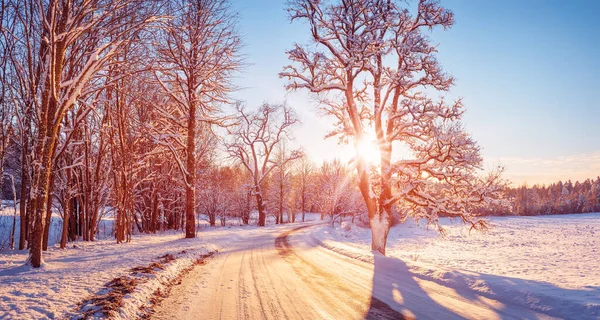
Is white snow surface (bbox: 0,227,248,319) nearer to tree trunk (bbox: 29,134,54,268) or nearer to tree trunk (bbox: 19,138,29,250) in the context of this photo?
tree trunk (bbox: 29,134,54,268)

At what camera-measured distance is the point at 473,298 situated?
238 inches

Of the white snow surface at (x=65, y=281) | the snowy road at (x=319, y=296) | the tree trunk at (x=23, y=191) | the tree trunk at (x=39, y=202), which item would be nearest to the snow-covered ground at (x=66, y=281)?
the white snow surface at (x=65, y=281)

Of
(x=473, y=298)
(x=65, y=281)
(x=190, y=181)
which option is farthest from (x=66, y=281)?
(x=190, y=181)

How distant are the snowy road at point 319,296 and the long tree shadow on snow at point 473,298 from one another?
17mm

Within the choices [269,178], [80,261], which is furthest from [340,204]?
[80,261]

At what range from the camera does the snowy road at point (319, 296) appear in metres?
5.05

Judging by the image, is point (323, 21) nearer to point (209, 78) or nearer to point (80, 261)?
point (209, 78)

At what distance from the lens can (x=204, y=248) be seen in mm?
12641

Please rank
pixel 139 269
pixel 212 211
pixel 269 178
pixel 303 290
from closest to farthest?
pixel 303 290, pixel 139 269, pixel 212 211, pixel 269 178

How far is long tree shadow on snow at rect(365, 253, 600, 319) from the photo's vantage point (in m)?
5.05

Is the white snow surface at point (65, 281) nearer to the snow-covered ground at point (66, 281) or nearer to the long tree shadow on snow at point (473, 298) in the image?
the snow-covered ground at point (66, 281)

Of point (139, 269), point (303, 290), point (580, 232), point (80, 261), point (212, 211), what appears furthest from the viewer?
point (212, 211)

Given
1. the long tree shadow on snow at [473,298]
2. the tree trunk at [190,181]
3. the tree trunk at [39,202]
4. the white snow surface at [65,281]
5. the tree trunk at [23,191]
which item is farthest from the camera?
the tree trunk at [190,181]

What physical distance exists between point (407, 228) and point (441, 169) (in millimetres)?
32369
